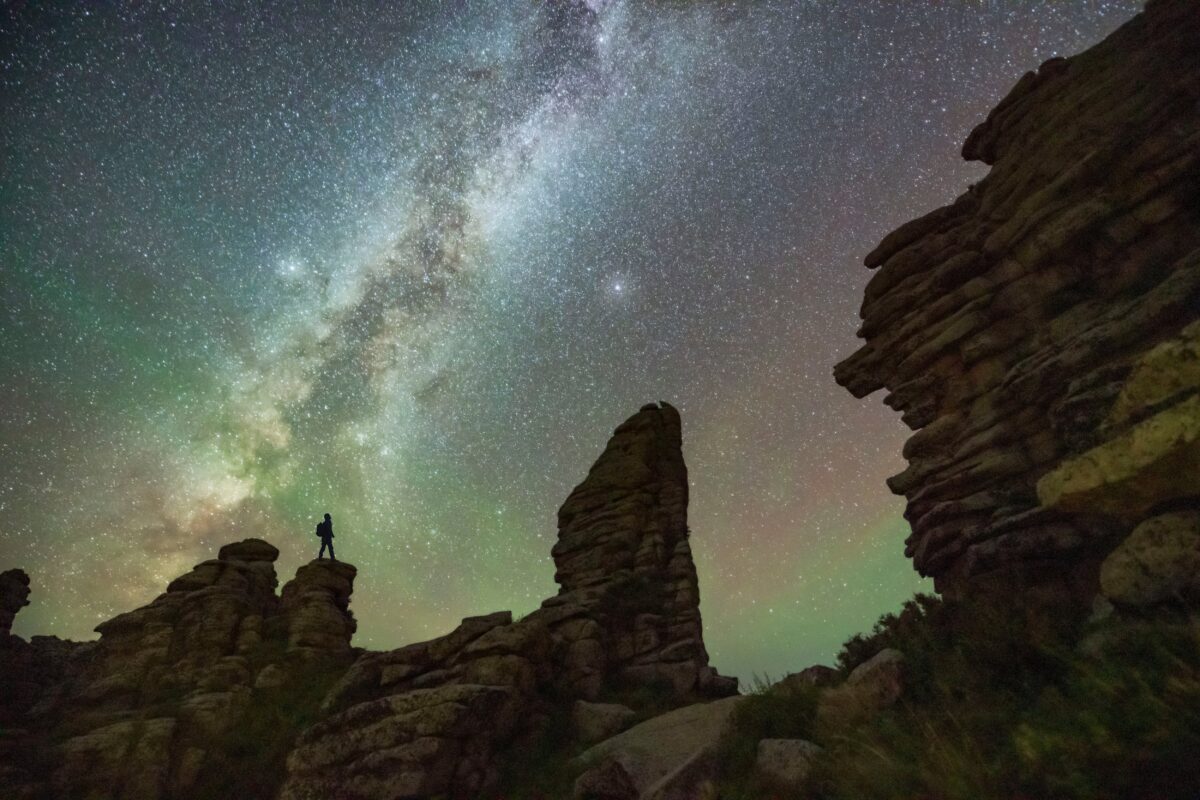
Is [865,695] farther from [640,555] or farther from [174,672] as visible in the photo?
[174,672]

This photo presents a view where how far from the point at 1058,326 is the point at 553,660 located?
55.4 feet

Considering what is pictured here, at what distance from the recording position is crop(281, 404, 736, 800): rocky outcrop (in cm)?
1305

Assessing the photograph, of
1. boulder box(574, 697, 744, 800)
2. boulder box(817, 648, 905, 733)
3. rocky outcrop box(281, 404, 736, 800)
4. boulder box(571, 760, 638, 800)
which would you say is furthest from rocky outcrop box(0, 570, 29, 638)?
boulder box(817, 648, 905, 733)

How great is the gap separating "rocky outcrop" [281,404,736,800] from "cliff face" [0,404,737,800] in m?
0.05

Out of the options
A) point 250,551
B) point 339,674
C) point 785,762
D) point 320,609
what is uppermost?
point 250,551

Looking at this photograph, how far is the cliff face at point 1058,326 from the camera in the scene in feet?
20.6

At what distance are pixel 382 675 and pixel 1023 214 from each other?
70.6 ft

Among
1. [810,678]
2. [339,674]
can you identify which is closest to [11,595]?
[339,674]

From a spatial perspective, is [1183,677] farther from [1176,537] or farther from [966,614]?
[966,614]

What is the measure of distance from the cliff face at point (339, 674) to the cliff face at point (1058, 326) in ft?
37.9

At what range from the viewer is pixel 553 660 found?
18828mm

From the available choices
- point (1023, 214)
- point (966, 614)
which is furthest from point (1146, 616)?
point (1023, 214)

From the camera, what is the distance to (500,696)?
1459 cm

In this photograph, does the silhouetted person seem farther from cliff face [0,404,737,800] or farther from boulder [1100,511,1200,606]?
boulder [1100,511,1200,606]
